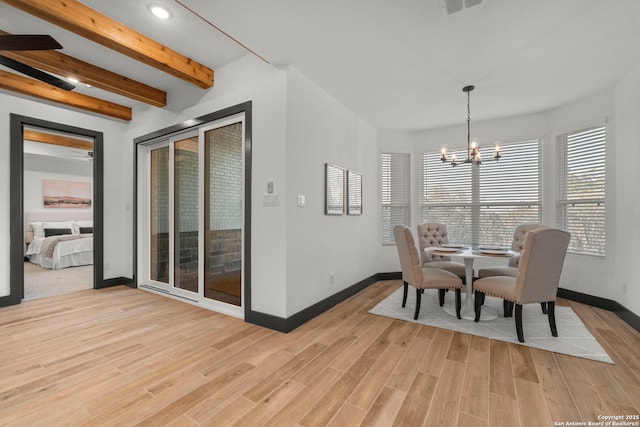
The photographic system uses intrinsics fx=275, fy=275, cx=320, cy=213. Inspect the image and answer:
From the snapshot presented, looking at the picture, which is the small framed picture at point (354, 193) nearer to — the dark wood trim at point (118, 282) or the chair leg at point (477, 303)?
the chair leg at point (477, 303)

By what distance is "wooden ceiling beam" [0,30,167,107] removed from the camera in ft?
9.00

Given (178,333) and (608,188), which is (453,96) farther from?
(178,333)

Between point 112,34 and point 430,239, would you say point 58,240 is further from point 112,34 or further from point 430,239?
point 430,239

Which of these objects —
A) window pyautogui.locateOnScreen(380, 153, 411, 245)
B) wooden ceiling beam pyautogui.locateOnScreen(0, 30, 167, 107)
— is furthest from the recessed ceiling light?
window pyautogui.locateOnScreen(380, 153, 411, 245)

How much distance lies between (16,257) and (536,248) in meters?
5.84

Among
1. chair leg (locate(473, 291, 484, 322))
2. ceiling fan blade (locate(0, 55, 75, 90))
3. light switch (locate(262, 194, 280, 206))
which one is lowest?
chair leg (locate(473, 291, 484, 322))

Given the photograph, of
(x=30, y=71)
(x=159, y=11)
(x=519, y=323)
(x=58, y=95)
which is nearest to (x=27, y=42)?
(x=30, y=71)

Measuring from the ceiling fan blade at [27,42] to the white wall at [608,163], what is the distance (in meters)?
5.07

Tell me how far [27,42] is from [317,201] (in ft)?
8.44

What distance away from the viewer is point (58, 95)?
362 centimetres

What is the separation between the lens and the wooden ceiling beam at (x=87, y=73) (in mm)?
2744

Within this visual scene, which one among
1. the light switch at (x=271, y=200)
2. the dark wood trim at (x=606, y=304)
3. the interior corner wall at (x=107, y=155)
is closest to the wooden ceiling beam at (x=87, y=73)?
the interior corner wall at (x=107, y=155)

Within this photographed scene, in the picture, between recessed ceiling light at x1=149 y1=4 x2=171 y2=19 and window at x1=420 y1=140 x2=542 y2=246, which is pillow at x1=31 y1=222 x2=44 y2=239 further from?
window at x1=420 y1=140 x2=542 y2=246

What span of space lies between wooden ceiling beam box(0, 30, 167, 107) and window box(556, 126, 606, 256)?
18.5 feet
